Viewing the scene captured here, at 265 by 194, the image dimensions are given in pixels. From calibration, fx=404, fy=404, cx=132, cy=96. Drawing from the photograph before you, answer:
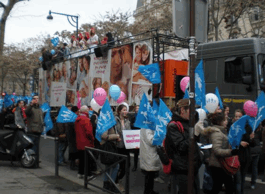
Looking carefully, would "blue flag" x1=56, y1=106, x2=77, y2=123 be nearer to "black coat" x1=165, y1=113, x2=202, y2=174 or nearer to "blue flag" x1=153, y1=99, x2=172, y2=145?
"blue flag" x1=153, y1=99, x2=172, y2=145

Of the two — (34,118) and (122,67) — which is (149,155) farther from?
(122,67)

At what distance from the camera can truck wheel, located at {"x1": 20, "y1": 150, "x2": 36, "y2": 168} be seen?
9.91 meters

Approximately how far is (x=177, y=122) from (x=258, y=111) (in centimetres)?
210

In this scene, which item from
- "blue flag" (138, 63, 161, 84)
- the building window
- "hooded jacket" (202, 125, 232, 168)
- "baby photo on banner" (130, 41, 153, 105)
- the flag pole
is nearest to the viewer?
the flag pole

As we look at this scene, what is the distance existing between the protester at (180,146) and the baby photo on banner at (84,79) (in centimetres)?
933

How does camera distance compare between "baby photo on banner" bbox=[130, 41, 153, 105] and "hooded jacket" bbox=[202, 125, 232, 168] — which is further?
"baby photo on banner" bbox=[130, 41, 153, 105]

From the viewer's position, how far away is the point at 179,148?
16.3ft

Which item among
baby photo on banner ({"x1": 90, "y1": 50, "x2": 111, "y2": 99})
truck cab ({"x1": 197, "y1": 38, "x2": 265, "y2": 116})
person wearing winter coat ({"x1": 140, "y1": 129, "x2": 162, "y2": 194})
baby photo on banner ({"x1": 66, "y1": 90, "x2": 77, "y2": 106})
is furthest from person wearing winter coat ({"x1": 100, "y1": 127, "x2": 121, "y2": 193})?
baby photo on banner ({"x1": 66, "y1": 90, "x2": 77, "y2": 106})

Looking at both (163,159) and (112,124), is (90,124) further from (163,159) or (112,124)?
(163,159)

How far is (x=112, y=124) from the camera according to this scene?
23.2 feet

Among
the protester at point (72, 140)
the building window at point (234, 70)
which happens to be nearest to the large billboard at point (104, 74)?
the building window at point (234, 70)

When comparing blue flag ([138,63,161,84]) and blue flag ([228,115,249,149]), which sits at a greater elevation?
blue flag ([138,63,161,84])

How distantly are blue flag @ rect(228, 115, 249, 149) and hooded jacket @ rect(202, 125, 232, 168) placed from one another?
4.7 inches

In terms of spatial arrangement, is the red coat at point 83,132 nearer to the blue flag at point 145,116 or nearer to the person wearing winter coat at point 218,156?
the blue flag at point 145,116
